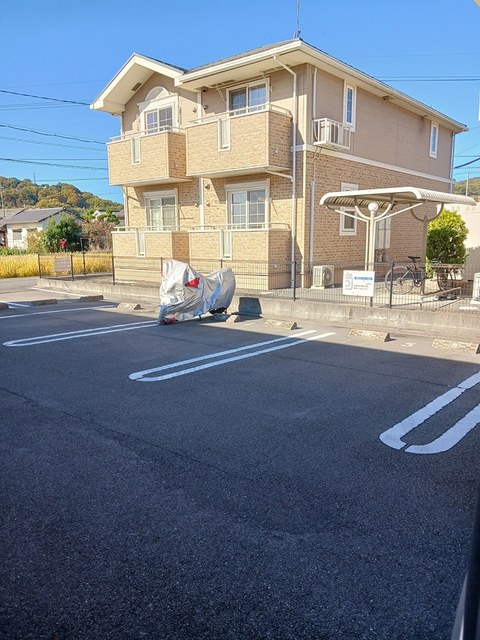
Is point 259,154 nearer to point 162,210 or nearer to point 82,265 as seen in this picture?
point 162,210

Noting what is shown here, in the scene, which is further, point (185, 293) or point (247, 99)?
point (247, 99)

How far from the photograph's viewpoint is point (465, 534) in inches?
115

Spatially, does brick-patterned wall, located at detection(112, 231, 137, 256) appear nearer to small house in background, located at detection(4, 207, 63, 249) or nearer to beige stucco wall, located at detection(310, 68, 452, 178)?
beige stucco wall, located at detection(310, 68, 452, 178)

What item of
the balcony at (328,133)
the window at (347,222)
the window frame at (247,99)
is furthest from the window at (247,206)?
the window at (347,222)

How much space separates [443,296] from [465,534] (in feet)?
32.8

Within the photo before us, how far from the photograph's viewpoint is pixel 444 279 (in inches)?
492

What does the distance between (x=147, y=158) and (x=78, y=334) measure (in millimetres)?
9021

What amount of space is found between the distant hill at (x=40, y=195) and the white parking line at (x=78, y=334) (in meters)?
70.0

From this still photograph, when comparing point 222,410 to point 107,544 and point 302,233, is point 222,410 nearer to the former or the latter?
point 107,544

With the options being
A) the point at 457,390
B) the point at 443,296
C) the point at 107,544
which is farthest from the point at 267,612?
the point at 443,296

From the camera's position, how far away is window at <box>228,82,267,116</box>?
48.3ft

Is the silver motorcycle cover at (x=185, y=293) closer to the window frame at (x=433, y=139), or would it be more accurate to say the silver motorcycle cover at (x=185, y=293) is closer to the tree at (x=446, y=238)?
the tree at (x=446, y=238)

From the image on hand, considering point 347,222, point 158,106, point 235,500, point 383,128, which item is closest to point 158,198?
point 158,106

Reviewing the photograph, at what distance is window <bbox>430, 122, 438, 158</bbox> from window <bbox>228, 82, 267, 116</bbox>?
8.78 m
